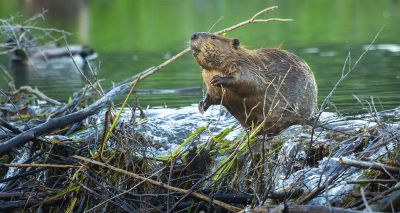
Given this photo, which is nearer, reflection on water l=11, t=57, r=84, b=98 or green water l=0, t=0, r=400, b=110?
green water l=0, t=0, r=400, b=110

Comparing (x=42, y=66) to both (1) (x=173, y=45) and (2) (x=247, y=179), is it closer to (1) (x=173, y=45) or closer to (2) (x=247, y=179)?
(1) (x=173, y=45)

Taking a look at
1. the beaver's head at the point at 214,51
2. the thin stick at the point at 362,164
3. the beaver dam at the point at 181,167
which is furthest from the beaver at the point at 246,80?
the thin stick at the point at 362,164

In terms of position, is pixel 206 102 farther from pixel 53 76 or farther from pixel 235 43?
pixel 53 76

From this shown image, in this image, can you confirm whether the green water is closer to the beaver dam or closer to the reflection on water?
the reflection on water

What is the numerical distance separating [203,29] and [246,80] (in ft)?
52.3

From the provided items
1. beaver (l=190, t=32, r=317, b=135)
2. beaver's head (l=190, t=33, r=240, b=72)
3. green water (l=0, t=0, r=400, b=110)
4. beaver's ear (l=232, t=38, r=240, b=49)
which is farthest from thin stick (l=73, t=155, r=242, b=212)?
green water (l=0, t=0, r=400, b=110)

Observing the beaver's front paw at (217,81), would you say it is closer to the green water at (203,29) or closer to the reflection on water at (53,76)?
the green water at (203,29)

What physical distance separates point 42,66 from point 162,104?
6409 millimetres

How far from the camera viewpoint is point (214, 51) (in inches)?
207

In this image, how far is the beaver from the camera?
17.2ft

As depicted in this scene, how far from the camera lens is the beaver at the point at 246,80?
207 inches

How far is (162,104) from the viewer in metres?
8.34

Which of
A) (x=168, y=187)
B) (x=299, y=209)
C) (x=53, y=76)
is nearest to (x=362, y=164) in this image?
(x=299, y=209)

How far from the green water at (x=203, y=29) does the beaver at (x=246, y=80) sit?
62 cm
